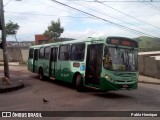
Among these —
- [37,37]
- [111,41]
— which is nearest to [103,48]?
[111,41]

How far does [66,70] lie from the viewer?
17.6 m

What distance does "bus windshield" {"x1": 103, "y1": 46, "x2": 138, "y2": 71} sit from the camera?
1396 cm

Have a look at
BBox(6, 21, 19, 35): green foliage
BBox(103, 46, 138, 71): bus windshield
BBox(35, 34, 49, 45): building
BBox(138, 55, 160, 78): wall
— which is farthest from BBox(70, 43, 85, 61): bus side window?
BBox(35, 34, 49, 45): building

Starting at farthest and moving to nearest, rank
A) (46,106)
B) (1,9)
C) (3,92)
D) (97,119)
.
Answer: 1. (1,9)
2. (3,92)
3. (46,106)
4. (97,119)

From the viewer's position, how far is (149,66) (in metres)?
27.3

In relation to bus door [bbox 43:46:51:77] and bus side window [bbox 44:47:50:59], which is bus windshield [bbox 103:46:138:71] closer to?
bus door [bbox 43:46:51:77]

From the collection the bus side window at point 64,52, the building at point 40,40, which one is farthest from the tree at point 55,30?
the bus side window at point 64,52

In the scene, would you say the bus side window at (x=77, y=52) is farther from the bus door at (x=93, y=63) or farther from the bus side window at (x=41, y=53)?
the bus side window at (x=41, y=53)

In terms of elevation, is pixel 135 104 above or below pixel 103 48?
below

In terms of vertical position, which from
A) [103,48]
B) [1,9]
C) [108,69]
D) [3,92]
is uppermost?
[1,9]

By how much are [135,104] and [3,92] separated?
7343 mm

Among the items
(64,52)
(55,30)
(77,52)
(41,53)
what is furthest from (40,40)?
(77,52)

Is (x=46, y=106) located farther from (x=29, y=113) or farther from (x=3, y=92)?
(x=3, y=92)

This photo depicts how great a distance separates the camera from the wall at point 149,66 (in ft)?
86.0
